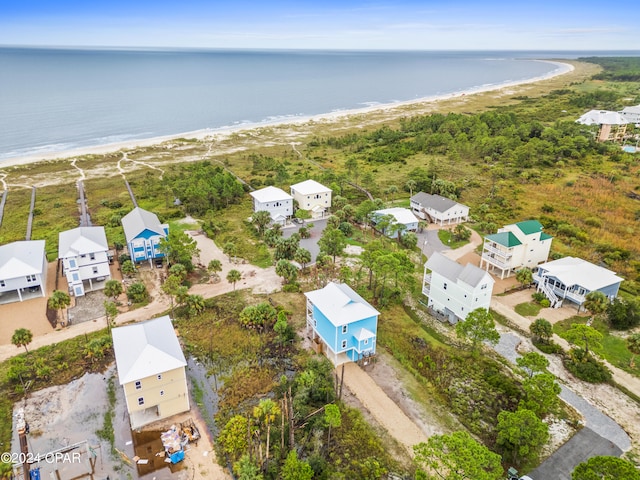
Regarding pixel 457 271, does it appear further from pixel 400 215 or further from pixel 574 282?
pixel 400 215


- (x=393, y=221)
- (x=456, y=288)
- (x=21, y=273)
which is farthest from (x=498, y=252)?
(x=21, y=273)

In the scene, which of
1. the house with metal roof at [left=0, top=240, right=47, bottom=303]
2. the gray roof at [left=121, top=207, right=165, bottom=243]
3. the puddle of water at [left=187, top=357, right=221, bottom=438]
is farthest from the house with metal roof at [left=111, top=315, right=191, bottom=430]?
the gray roof at [left=121, top=207, right=165, bottom=243]

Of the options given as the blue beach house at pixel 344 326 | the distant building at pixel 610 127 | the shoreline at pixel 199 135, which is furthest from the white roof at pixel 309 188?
the distant building at pixel 610 127

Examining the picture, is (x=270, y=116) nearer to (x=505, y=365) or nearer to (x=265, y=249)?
(x=265, y=249)

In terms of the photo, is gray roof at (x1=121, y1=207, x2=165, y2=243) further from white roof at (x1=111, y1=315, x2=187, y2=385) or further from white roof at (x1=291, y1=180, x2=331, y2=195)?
white roof at (x1=291, y1=180, x2=331, y2=195)

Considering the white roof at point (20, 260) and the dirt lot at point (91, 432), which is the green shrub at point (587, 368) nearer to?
the dirt lot at point (91, 432)
